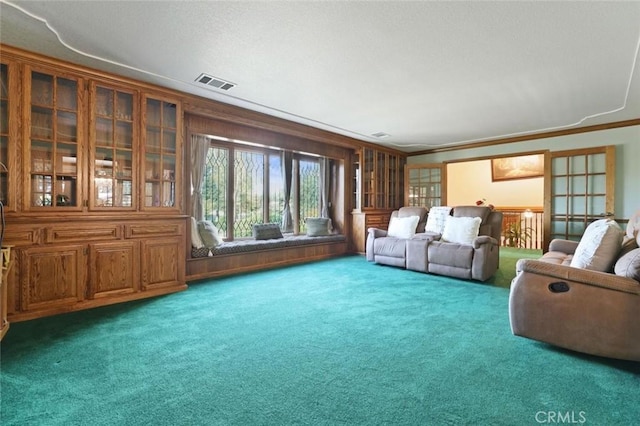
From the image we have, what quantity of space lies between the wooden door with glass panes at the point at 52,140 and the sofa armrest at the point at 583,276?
13.1 feet

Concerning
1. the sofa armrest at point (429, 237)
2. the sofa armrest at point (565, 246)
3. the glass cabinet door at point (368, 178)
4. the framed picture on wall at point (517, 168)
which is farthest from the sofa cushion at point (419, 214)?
the framed picture on wall at point (517, 168)

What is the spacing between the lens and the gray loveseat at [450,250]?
13.3 feet

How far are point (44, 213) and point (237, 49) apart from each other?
232 centimetres

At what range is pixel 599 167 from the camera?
5.14m

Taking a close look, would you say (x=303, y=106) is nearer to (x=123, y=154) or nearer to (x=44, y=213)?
(x=123, y=154)

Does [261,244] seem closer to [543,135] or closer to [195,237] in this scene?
[195,237]

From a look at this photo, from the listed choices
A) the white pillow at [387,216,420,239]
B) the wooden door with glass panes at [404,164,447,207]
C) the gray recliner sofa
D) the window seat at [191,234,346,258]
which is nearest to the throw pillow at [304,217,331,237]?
the window seat at [191,234,346,258]

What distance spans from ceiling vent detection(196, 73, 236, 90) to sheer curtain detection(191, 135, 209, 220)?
4.03 feet

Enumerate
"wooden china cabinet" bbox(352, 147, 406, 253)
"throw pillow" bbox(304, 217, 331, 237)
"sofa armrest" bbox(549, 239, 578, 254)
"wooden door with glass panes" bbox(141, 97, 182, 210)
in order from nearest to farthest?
"wooden door with glass panes" bbox(141, 97, 182, 210) < "sofa armrest" bbox(549, 239, 578, 254) < "throw pillow" bbox(304, 217, 331, 237) < "wooden china cabinet" bbox(352, 147, 406, 253)

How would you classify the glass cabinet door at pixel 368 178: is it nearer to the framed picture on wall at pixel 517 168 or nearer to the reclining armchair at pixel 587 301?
the framed picture on wall at pixel 517 168

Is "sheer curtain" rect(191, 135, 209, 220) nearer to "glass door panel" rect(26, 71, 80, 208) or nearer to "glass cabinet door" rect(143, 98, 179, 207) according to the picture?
"glass cabinet door" rect(143, 98, 179, 207)

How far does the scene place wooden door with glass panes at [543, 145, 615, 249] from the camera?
5016 mm

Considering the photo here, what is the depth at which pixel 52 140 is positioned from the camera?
2896mm

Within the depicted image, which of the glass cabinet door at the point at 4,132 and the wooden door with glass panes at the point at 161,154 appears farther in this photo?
the wooden door with glass panes at the point at 161,154
